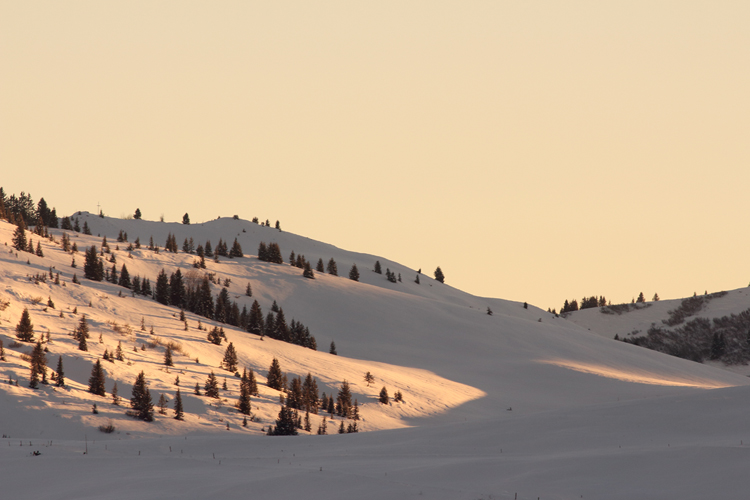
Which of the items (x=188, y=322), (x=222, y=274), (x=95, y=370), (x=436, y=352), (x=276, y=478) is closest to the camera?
(x=276, y=478)

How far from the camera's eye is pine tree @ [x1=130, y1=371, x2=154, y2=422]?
36.1 metres

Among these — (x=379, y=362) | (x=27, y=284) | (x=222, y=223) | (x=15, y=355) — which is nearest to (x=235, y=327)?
(x=379, y=362)

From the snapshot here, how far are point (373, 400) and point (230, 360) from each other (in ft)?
34.5

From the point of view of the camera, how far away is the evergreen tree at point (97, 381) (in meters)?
37.6

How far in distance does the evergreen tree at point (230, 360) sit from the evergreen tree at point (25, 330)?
1309 centimetres

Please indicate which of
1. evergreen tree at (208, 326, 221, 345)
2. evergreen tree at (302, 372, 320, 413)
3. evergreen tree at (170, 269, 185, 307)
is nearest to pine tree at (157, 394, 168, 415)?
evergreen tree at (302, 372, 320, 413)

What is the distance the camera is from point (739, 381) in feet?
244

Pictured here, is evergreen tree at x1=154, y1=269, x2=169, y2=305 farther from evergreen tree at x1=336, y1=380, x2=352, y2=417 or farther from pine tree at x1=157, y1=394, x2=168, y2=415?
pine tree at x1=157, y1=394, x2=168, y2=415

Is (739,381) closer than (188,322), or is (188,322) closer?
(188,322)

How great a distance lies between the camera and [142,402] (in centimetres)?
3638

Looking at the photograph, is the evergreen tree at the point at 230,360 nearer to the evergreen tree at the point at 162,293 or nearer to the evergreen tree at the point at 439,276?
the evergreen tree at the point at 162,293

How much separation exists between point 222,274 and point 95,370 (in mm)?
48571

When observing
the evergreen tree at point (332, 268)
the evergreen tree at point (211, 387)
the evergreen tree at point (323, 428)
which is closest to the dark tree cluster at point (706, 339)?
the evergreen tree at point (332, 268)

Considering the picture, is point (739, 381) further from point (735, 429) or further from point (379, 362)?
point (735, 429)
